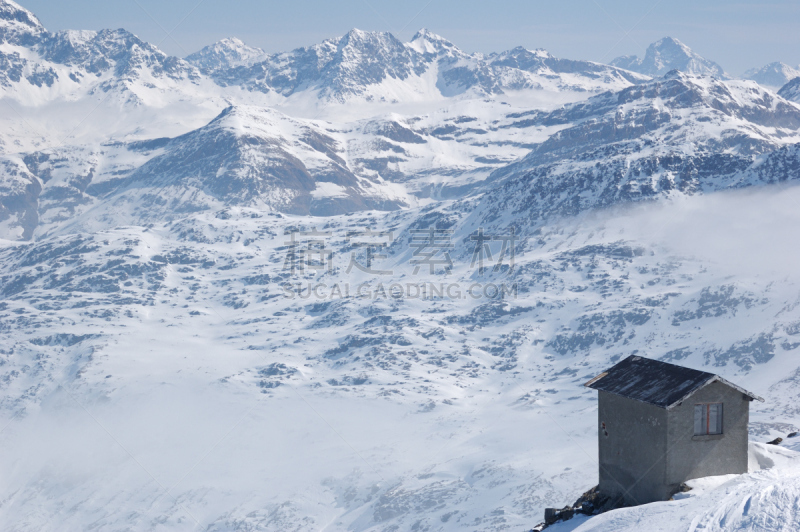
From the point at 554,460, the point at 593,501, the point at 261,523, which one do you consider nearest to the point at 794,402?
the point at 554,460

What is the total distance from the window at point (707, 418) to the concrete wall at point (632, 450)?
210cm

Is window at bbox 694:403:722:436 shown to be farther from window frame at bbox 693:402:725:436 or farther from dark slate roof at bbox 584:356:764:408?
dark slate roof at bbox 584:356:764:408

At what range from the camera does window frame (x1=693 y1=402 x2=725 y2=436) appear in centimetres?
4216

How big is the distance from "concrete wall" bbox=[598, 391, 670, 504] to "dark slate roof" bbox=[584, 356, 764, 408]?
A: 474 millimetres

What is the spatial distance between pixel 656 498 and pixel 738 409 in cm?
683

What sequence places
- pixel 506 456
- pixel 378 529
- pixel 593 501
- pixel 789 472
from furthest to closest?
1. pixel 506 456
2. pixel 378 529
3. pixel 593 501
4. pixel 789 472

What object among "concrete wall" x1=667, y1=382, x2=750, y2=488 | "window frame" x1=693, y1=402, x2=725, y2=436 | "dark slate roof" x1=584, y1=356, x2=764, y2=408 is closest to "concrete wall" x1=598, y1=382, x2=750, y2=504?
"concrete wall" x1=667, y1=382, x2=750, y2=488

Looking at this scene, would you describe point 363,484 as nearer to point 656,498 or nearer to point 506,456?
point 506,456

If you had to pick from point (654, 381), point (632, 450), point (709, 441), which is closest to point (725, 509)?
point (709, 441)

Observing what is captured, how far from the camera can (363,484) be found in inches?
7470

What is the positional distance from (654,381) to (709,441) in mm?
4207

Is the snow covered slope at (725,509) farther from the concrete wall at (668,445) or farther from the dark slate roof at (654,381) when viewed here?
the dark slate roof at (654,381)

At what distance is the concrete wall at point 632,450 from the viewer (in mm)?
41875

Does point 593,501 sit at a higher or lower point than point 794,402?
higher
